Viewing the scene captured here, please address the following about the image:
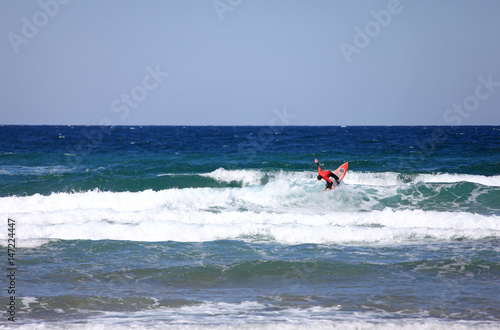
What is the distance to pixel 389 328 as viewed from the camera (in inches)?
235

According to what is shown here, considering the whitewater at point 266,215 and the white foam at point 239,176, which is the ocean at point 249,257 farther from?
the white foam at point 239,176

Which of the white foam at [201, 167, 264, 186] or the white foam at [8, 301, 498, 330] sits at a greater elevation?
the white foam at [201, 167, 264, 186]

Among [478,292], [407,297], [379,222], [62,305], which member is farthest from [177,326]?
[379,222]

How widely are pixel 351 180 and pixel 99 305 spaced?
16.7 metres

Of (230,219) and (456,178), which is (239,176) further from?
(456,178)

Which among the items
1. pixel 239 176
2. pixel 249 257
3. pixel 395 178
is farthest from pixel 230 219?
pixel 395 178

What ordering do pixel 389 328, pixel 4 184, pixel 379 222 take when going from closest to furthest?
pixel 389 328, pixel 379 222, pixel 4 184

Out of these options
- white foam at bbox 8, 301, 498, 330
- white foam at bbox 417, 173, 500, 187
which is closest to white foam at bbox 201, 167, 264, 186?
white foam at bbox 417, 173, 500, 187

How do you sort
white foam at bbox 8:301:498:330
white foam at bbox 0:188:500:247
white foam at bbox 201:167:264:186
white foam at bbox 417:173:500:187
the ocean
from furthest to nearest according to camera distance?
white foam at bbox 201:167:264:186 → white foam at bbox 417:173:500:187 → white foam at bbox 0:188:500:247 → the ocean → white foam at bbox 8:301:498:330

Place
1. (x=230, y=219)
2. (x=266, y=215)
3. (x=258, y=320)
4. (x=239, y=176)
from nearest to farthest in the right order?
(x=258, y=320)
(x=230, y=219)
(x=266, y=215)
(x=239, y=176)

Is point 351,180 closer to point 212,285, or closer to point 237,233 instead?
point 237,233

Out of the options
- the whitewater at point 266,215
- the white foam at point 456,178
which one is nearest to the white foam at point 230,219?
the whitewater at point 266,215

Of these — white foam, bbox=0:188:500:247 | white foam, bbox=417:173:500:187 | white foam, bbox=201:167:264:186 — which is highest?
white foam, bbox=417:173:500:187

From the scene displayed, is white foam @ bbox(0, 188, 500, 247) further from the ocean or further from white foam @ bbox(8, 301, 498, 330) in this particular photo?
white foam @ bbox(8, 301, 498, 330)
